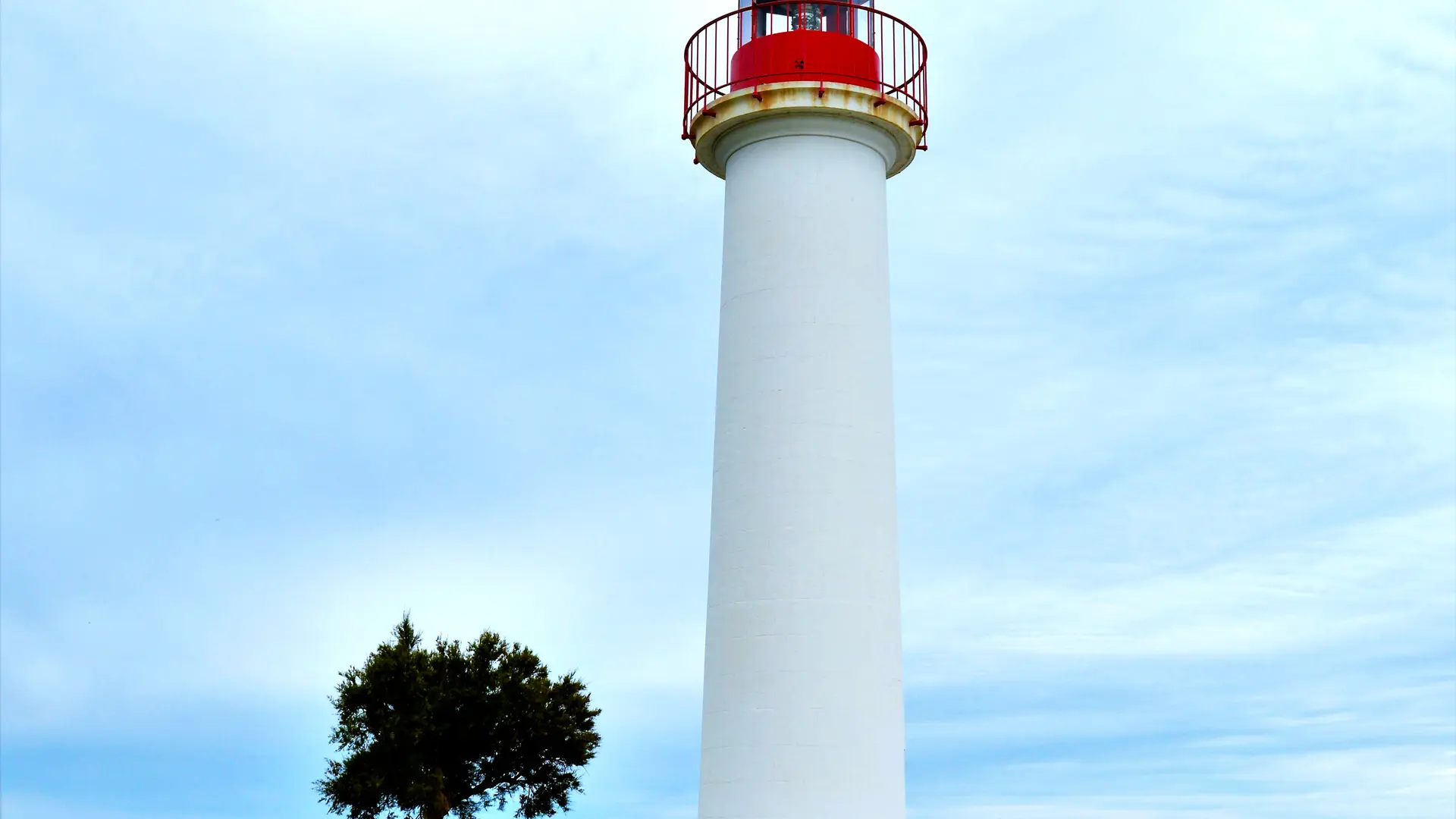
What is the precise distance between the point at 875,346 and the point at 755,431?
1.81m

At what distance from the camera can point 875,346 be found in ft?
59.8

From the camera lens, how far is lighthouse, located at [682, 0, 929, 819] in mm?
16875

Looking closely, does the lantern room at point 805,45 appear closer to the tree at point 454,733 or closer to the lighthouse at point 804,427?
the lighthouse at point 804,427

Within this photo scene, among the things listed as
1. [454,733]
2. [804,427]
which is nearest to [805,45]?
[804,427]

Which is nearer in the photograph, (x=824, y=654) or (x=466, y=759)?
(x=824, y=654)

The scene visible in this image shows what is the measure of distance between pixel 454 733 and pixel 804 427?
53.5 ft

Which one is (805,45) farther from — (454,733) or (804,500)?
(454,733)

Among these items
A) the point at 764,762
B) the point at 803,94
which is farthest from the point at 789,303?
the point at 764,762

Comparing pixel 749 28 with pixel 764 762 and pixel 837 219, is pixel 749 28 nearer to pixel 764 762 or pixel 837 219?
pixel 837 219

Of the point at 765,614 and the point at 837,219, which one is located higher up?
the point at 837,219

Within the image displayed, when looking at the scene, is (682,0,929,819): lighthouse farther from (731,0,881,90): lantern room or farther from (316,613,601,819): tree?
(316,613,601,819): tree

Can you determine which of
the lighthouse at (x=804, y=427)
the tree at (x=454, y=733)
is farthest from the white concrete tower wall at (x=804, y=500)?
the tree at (x=454, y=733)

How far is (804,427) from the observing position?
17.5 meters

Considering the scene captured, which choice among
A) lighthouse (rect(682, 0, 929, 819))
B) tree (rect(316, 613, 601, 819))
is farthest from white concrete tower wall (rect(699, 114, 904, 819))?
tree (rect(316, 613, 601, 819))
